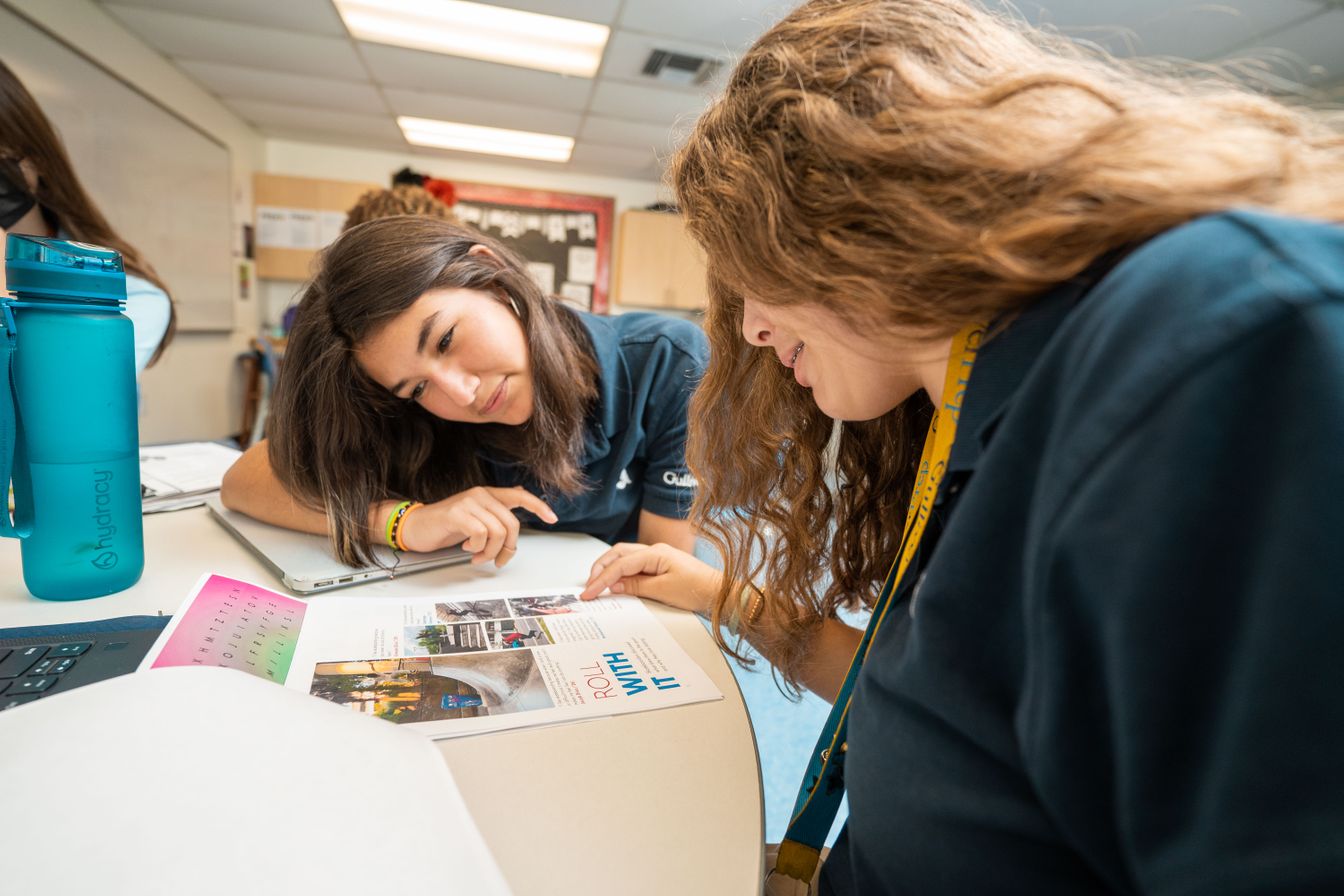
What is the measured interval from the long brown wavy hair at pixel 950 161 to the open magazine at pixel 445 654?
363mm

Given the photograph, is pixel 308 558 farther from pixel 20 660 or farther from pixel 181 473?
pixel 181 473

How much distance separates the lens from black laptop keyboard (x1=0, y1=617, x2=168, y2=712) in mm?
518

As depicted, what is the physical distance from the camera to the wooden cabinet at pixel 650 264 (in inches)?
206

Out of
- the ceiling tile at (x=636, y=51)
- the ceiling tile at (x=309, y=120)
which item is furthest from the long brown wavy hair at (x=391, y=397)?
the ceiling tile at (x=309, y=120)

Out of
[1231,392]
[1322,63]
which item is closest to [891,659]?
[1231,392]

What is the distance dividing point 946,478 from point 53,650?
2.35 ft

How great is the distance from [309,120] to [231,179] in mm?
604

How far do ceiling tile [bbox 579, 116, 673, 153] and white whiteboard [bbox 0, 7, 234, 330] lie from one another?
2149mm

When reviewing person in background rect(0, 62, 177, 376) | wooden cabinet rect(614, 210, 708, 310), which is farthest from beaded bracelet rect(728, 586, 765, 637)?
wooden cabinet rect(614, 210, 708, 310)

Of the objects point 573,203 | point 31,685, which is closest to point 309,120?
point 573,203

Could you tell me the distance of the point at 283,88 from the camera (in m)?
3.73

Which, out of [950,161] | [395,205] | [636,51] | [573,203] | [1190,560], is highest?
[636,51]

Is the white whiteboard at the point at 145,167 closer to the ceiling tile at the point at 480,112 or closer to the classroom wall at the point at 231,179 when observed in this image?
the classroom wall at the point at 231,179

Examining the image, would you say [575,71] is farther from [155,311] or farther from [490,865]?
[490,865]
